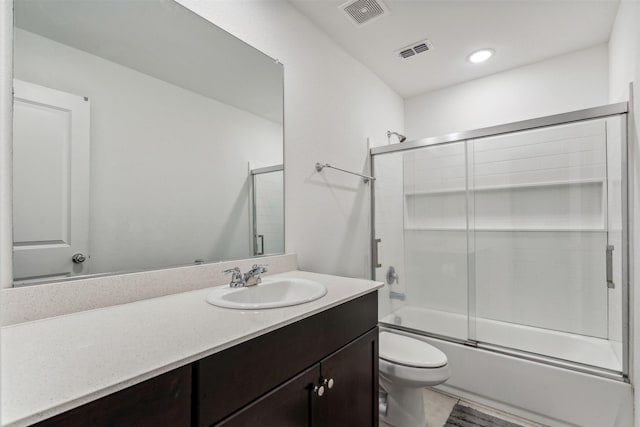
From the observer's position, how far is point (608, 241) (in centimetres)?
182

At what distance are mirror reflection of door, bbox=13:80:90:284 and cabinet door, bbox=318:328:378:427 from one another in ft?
2.91

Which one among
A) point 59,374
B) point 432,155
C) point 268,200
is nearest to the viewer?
point 59,374

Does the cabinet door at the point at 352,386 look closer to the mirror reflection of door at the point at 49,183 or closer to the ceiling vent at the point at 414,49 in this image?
the mirror reflection of door at the point at 49,183

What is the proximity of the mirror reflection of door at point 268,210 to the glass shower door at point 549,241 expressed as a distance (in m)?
1.48

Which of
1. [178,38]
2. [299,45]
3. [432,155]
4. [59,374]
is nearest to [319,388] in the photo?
[59,374]

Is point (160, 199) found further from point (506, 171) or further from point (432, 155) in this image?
point (506, 171)

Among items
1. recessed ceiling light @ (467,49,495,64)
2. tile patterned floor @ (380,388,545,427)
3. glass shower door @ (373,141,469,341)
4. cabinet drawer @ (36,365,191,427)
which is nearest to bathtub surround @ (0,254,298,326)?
cabinet drawer @ (36,365,191,427)

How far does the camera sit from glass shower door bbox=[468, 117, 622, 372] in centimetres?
180

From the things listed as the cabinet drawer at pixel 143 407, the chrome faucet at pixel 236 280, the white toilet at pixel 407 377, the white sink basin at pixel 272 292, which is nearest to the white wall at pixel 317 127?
the white sink basin at pixel 272 292

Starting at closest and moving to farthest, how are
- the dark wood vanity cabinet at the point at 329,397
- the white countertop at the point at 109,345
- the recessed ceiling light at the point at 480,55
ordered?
the white countertop at the point at 109,345 → the dark wood vanity cabinet at the point at 329,397 → the recessed ceiling light at the point at 480,55

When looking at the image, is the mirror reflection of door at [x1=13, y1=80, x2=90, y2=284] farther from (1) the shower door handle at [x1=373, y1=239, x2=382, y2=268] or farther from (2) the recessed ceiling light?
(2) the recessed ceiling light

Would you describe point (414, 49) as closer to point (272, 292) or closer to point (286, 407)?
point (272, 292)

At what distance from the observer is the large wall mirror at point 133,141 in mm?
885

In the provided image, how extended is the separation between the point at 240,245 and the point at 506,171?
2.02 meters
